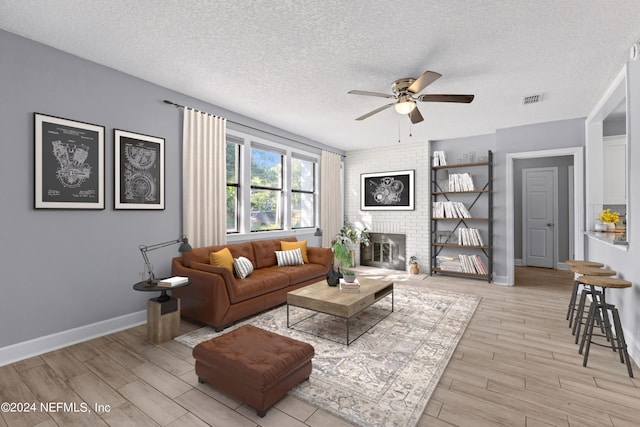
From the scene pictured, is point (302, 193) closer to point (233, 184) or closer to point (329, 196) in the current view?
point (329, 196)

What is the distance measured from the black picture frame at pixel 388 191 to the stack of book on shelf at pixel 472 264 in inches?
57.7

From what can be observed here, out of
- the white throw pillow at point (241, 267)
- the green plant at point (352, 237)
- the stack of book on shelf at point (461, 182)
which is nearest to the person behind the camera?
the white throw pillow at point (241, 267)

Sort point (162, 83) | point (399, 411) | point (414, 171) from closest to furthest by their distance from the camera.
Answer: point (399, 411), point (162, 83), point (414, 171)

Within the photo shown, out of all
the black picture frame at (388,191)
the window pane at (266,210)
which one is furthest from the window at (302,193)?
the black picture frame at (388,191)

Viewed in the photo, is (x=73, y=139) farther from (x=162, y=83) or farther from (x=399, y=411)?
(x=399, y=411)

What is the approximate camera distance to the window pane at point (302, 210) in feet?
19.6

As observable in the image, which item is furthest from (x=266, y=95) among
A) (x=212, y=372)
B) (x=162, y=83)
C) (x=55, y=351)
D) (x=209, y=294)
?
(x=55, y=351)

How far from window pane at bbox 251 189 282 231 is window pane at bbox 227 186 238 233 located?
344mm

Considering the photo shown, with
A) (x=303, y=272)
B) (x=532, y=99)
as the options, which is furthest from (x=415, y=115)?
(x=303, y=272)

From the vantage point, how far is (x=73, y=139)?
291 centimetres

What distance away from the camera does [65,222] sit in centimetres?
288

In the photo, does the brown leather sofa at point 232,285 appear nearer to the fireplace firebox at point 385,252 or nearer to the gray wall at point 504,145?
the fireplace firebox at point 385,252

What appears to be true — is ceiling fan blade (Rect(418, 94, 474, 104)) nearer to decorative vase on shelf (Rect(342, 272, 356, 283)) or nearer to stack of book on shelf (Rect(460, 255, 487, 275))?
decorative vase on shelf (Rect(342, 272, 356, 283))

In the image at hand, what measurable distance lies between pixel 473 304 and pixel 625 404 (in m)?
2.13
